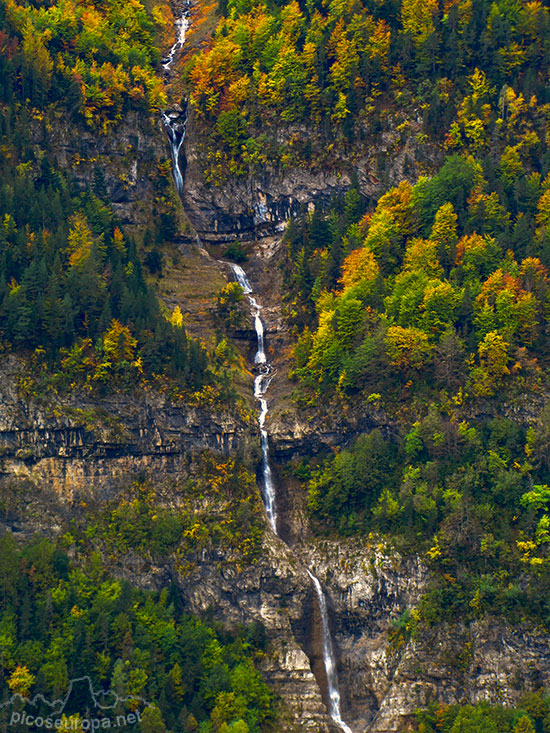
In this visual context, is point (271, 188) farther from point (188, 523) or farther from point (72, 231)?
point (188, 523)

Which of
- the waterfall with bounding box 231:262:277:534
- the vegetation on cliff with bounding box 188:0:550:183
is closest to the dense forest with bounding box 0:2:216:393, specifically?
the waterfall with bounding box 231:262:277:534

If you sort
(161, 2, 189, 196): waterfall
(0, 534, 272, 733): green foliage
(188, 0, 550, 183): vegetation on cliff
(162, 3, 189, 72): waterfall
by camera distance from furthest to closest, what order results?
(162, 3, 189, 72): waterfall → (161, 2, 189, 196): waterfall → (188, 0, 550, 183): vegetation on cliff → (0, 534, 272, 733): green foliage

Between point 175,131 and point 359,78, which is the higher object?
point 175,131

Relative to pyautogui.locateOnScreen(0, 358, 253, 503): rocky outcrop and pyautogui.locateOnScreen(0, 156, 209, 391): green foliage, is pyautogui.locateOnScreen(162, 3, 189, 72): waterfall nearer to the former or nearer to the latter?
pyautogui.locateOnScreen(0, 156, 209, 391): green foliage

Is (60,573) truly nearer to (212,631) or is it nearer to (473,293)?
(212,631)

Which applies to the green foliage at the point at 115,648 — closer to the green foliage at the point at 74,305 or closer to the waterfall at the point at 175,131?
the green foliage at the point at 74,305

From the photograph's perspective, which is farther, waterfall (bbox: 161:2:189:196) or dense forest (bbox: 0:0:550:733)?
waterfall (bbox: 161:2:189:196)

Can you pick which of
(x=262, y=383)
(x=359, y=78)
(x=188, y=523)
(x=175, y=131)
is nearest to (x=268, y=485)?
(x=188, y=523)
